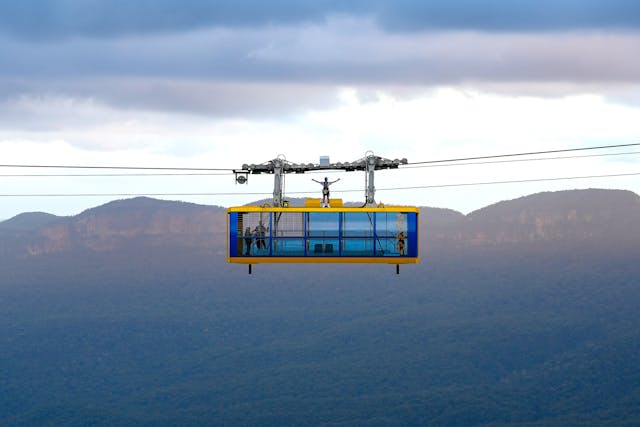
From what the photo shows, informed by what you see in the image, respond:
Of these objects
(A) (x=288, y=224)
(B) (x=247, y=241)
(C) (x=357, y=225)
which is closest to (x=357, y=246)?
(C) (x=357, y=225)

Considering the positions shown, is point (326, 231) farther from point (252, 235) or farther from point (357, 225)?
point (252, 235)

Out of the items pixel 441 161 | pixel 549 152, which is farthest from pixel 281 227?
pixel 549 152

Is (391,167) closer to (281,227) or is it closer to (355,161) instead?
(355,161)

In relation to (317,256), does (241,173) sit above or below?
above

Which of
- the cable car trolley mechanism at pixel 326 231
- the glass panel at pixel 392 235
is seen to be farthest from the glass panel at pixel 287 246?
the glass panel at pixel 392 235

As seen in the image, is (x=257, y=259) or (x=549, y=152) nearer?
(x=257, y=259)

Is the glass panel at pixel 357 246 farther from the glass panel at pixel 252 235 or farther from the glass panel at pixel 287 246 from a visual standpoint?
the glass panel at pixel 252 235
